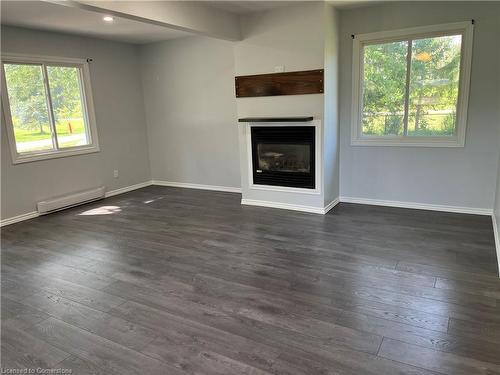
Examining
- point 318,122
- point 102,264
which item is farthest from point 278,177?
point 102,264

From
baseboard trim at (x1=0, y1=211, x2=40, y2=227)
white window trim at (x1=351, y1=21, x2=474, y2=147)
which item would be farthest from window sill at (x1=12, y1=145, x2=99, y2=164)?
white window trim at (x1=351, y1=21, x2=474, y2=147)

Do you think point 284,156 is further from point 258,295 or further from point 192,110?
point 258,295

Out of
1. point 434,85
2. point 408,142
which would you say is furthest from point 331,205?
point 434,85

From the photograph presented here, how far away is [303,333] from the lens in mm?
2273

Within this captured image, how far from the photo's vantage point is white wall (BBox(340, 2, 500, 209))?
13.1ft

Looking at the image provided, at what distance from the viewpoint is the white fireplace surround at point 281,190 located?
456 cm

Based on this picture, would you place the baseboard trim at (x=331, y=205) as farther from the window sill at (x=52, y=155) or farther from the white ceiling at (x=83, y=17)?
the window sill at (x=52, y=155)

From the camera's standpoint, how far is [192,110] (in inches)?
242

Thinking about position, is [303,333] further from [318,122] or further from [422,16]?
[422,16]

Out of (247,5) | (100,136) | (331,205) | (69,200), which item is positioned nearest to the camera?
(247,5)

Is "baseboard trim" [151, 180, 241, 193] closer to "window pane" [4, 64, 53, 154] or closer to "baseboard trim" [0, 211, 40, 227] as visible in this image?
"window pane" [4, 64, 53, 154]

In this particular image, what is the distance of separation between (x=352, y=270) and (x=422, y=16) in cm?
314

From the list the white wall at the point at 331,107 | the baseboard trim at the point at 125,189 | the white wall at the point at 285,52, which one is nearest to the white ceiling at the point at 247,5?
the white wall at the point at 285,52

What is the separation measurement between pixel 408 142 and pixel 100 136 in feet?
15.4
